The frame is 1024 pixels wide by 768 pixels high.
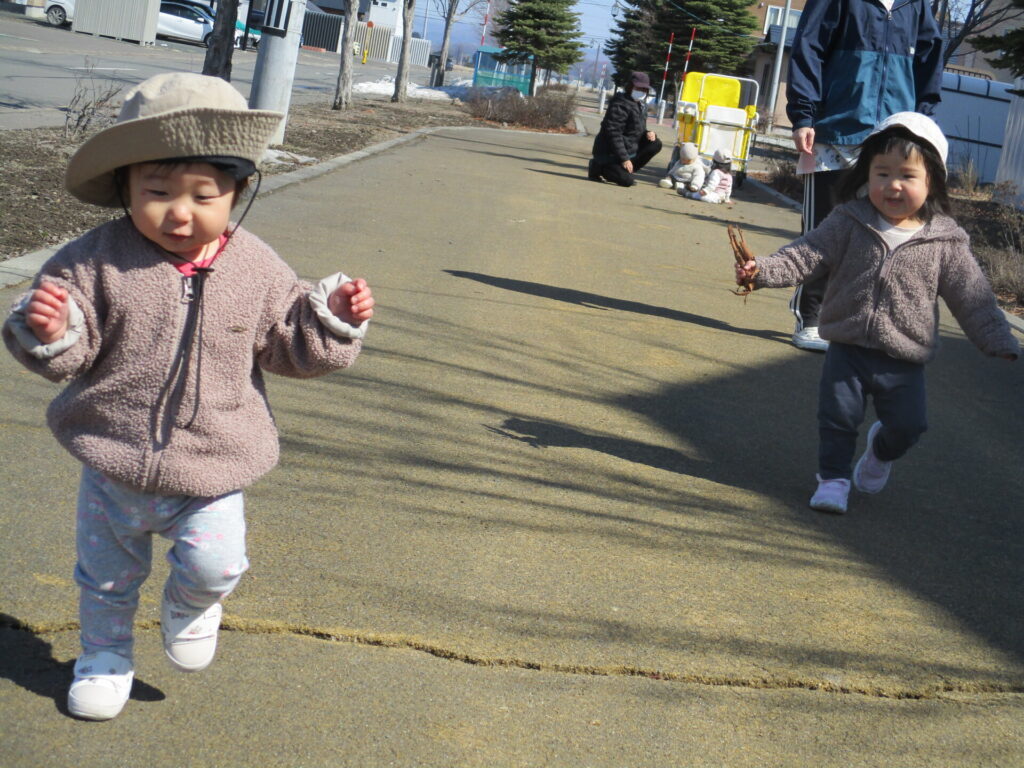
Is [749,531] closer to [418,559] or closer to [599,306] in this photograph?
[418,559]

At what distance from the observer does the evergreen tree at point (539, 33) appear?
38969 mm

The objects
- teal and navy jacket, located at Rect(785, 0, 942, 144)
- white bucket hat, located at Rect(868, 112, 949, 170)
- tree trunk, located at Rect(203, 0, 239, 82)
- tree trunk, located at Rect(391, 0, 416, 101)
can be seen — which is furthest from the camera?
tree trunk, located at Rect(391, 0, 416, 101)

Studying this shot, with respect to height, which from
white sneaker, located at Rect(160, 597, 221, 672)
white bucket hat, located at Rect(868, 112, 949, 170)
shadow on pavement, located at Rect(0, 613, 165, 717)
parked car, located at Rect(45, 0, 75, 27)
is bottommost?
shadow on pavement, located at Rect(0, 613, 165, 717)

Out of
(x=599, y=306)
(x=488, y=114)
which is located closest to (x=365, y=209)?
(x=599, y=306)

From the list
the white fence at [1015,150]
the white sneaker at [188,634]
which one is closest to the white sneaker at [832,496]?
the white sneaker at [188,634]

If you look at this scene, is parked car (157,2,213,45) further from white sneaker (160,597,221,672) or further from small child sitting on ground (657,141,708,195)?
white sneaker (160,597,221,672)

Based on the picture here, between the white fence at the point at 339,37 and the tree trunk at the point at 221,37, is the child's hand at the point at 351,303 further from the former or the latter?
the white fence at the point at 339,37

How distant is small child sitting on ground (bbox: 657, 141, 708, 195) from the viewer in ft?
54.3

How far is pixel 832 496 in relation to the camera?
14.6ft

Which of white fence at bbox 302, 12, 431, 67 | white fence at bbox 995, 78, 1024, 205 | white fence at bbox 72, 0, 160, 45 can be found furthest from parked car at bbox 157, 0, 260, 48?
white fence at bbox 995, 78, 1024, 205

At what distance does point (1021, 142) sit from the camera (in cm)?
2069

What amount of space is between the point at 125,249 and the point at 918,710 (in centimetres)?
215

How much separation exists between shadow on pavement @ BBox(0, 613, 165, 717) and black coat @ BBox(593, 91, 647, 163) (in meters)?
13.9

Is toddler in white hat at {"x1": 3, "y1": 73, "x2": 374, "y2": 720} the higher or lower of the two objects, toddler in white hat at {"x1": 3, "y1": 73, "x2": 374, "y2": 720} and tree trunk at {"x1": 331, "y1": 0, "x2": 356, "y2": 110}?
the lower
